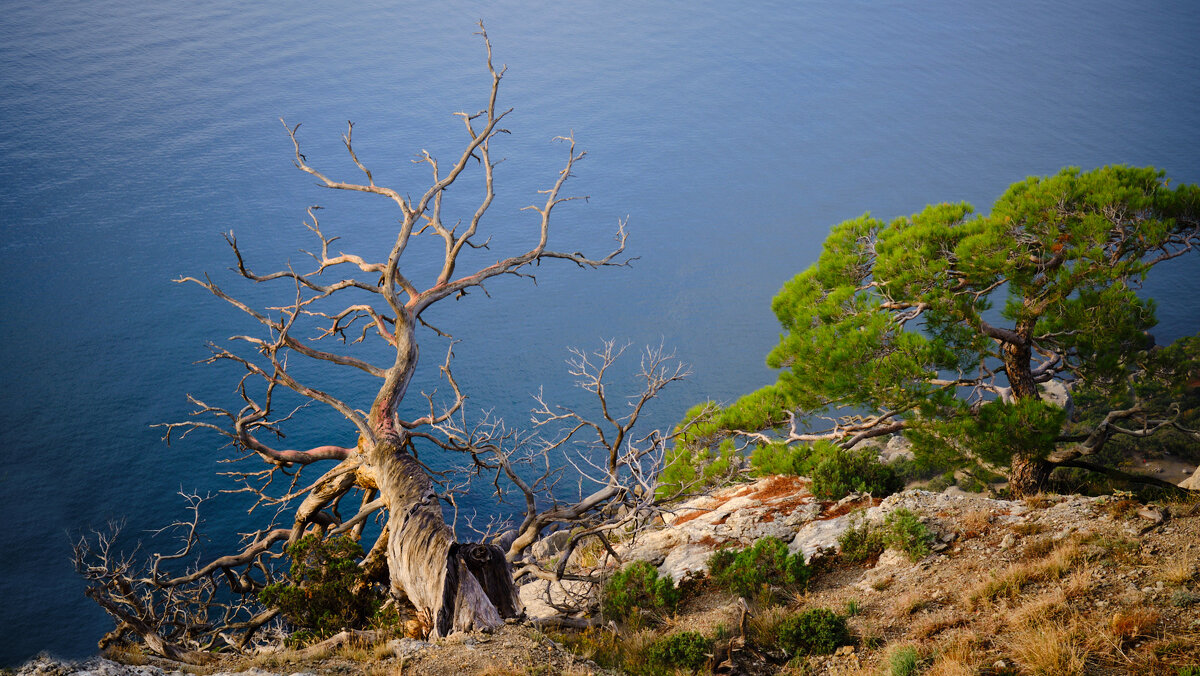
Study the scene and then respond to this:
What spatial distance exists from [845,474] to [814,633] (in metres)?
3.28

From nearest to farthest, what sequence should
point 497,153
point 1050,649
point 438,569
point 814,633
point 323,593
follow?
point 1050,649 → point 814,633 → point 438,569 → point 323,593 → point 497,153

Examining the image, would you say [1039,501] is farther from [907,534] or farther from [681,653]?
[681,653]

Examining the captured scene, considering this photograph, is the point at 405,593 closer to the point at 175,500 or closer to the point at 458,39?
the point at 175,500

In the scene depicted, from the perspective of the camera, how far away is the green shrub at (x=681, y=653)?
5.39 meters

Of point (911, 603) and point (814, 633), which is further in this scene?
point (911, 603)

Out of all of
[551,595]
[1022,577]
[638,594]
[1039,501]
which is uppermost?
[1022,577]

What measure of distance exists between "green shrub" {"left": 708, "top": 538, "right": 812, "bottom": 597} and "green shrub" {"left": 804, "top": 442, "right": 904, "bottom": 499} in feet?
4.75

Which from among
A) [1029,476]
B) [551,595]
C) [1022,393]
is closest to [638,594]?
[551,595]

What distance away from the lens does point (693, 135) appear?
109 feet

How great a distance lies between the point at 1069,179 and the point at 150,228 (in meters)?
25.6

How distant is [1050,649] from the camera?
425cm

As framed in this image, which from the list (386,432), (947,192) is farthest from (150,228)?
(947,192)

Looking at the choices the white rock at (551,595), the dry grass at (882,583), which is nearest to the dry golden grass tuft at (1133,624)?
the dry grass at (882,583)

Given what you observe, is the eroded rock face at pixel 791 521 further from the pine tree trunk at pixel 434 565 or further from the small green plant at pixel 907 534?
the pine tree trunk at pixel 434 565
